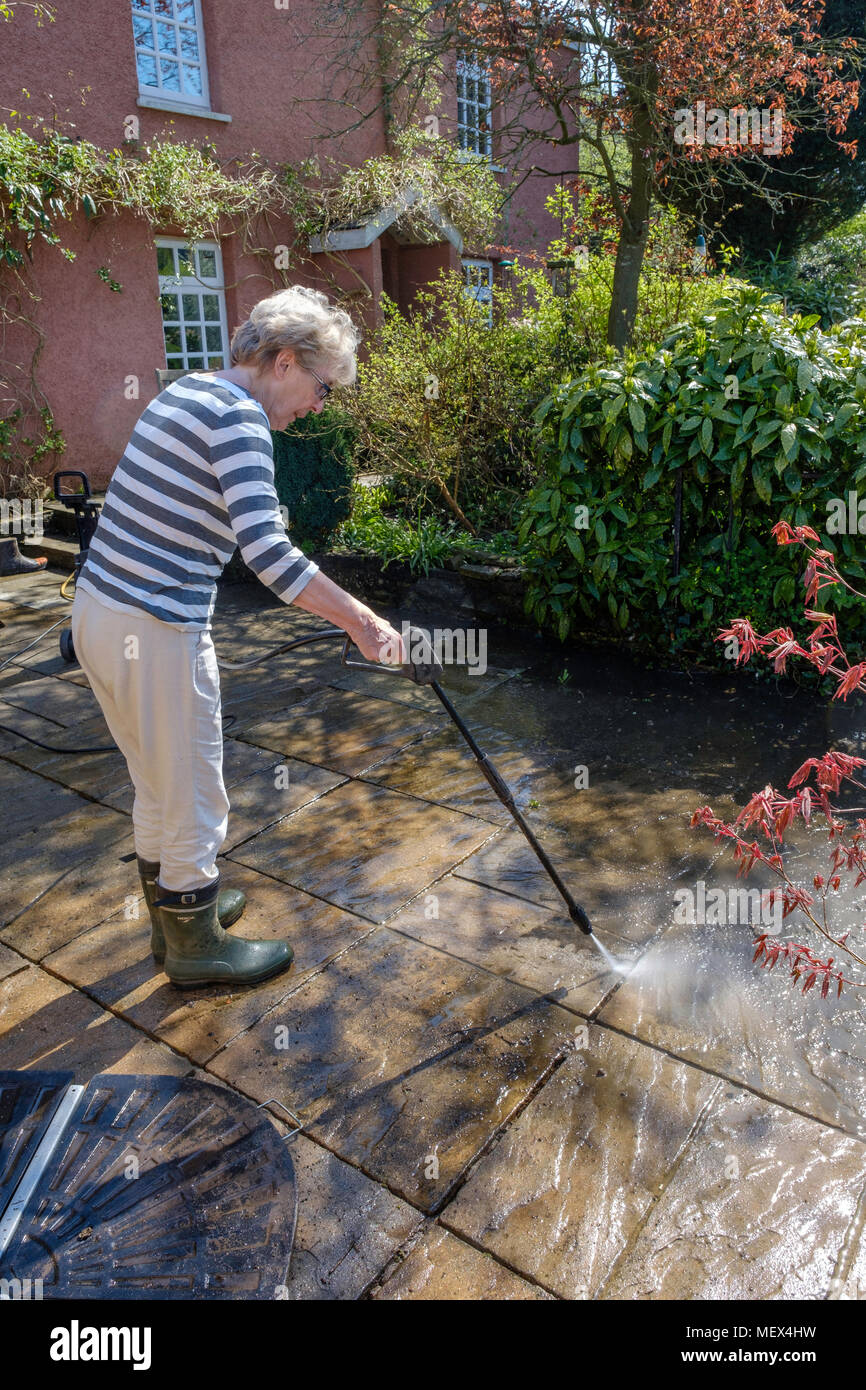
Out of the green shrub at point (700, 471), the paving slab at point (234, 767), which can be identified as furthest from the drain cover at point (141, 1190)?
the green shrub at point (700, 471)

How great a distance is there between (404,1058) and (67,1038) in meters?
0.94

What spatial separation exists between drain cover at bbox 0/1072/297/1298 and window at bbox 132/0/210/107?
33.7ft

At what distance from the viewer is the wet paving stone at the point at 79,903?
301 cm

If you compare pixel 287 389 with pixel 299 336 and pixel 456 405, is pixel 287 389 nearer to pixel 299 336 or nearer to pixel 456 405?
pixel 299 336

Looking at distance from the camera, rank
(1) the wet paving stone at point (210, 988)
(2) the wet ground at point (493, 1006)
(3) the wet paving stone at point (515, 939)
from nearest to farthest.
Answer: (2) the wet ground at point (493, 1006) → (1) the wet paving stone at point (210, 988) → (3) the wet paving stone at point (515, 939)

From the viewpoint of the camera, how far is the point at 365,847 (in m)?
3.53

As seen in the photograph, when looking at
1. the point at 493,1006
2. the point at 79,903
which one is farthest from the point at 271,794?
the point at 493,1006

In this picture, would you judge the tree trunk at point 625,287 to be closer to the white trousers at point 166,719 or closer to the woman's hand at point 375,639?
the woman's hand at point 375,639

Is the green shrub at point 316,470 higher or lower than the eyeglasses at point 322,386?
lower

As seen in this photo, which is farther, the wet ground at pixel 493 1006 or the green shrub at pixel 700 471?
the green shrub at pixel 700 471

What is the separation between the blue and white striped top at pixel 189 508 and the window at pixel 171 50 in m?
9.23

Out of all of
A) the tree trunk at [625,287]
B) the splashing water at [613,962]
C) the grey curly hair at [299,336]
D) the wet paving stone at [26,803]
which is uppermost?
the tree trunk at [625,287]

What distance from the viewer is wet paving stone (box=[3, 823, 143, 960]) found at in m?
3.01

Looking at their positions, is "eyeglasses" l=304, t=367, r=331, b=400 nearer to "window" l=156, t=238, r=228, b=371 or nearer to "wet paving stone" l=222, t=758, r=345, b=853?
"wet paving stone" l=222, t=758, r=345, b=853
